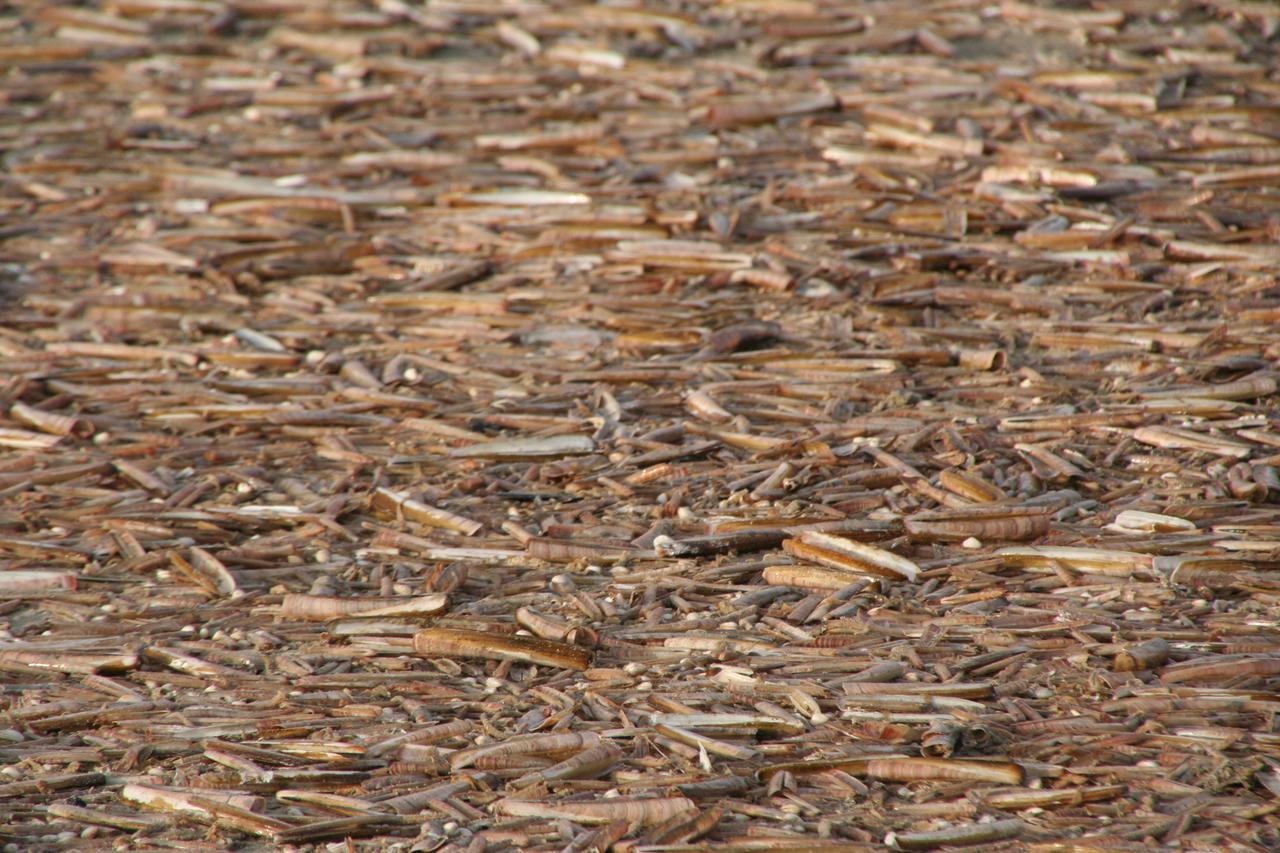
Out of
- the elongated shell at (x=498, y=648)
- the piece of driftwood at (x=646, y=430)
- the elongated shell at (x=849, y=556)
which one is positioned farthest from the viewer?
the elongated shell at (x=849, y=556)

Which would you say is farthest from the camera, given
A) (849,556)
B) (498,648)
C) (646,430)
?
(646,430)

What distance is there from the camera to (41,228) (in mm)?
5254

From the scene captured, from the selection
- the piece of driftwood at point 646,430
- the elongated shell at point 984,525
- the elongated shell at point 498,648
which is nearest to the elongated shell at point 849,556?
the piece of driftwood at point 646,430

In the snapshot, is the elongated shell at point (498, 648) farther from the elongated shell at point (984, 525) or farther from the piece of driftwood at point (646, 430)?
the elongated shell at point (984, 525)

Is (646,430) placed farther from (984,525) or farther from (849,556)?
(984,525)

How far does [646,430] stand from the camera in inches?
152

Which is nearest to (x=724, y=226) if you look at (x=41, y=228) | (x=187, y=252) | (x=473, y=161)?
(x=473, y=161)

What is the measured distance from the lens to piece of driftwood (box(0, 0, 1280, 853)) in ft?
8.53

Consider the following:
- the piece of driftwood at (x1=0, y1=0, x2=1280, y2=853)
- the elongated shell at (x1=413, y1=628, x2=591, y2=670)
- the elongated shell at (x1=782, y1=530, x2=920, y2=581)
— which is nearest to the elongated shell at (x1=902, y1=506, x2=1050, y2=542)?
the piece of driftwood at (x1=0, y1=0, x2=1280, y2=853)

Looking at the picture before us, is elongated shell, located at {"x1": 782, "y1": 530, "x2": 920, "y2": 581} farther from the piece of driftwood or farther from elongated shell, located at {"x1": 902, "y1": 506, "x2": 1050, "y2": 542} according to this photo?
elongated shell, located at {"x1": 902, "y1": 506, "x2": 1050, "y2": 542}

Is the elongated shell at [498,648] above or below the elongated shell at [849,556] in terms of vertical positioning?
below

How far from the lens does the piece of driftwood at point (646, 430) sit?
260 cm

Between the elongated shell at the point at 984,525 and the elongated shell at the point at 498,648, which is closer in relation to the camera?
the elongated shell at the point at 498,648

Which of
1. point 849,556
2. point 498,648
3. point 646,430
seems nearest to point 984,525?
point 849,556
